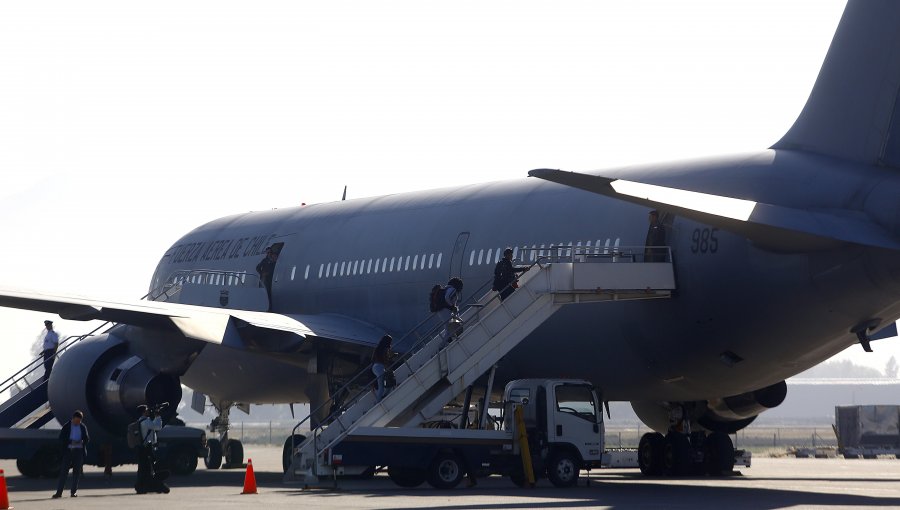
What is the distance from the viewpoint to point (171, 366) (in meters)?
28.8

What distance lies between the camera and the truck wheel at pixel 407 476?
943 inches

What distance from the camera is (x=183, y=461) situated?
100ft

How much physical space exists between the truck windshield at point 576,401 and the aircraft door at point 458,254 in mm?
4882

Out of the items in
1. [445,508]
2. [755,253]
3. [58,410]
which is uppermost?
[755,253]

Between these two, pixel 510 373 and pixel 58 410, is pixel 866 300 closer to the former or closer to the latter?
pixel 510 373

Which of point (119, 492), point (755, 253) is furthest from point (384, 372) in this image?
point (755, 253)

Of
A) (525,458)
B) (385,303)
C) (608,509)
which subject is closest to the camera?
(608,509)

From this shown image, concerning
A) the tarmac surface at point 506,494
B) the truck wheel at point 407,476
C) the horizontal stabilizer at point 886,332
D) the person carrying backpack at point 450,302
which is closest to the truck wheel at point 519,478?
the tarmac surface at point 506,494

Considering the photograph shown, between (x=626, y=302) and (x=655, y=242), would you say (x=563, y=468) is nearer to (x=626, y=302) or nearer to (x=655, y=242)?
(x=626, y=302)

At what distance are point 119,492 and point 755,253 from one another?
37.3ft

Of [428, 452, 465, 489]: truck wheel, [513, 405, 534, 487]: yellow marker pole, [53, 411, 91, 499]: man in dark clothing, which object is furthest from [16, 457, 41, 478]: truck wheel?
[513, 405, 534, 487]: yellow marker pole

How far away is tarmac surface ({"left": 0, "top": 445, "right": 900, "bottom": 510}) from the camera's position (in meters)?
19.8

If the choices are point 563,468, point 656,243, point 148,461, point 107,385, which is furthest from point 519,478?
point 107,385

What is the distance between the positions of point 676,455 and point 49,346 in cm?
1450
